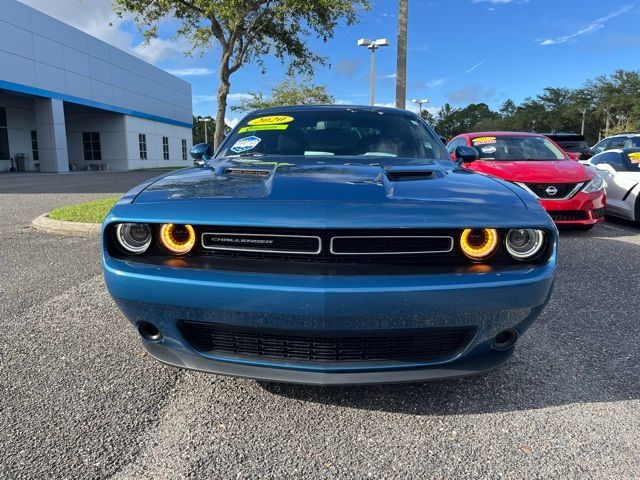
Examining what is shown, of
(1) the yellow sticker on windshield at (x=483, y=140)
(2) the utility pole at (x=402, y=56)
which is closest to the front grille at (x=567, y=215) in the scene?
(1) the yellow sticker on windshield at (x=483, y=140)

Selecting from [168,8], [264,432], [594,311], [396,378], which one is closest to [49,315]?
[264,432]

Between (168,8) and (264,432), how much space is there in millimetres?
11662

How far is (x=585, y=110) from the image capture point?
66.2 m

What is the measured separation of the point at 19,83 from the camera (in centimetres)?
2228

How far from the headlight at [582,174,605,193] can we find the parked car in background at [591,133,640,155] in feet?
12.5

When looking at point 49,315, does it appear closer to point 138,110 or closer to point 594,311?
point 594,311

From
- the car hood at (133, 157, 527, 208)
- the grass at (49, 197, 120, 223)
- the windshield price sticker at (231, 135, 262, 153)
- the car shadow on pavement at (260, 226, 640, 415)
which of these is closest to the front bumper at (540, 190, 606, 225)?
the car shadow on pavement at (260, 226, 640, 415)

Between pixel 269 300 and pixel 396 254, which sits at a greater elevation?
pixel 396 254

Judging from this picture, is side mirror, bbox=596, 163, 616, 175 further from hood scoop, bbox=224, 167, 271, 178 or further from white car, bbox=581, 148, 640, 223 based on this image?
hood scoop, bbox=224, 167, 271, 178

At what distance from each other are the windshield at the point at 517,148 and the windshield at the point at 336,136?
423cm

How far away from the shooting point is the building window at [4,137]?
26.0 m

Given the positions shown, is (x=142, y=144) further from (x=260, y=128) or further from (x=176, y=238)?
(x=176, y=238)

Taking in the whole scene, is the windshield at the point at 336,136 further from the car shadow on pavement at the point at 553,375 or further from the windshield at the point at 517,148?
the windshield at the point at 517,148

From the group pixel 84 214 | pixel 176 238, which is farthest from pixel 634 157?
pixel 84 214
